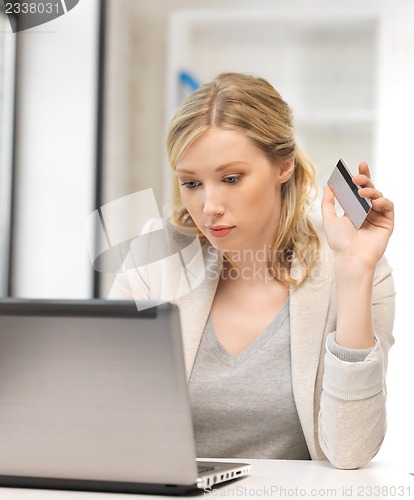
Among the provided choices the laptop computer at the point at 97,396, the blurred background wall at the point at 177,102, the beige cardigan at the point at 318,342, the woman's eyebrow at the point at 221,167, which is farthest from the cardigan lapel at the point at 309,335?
the blurred background wall at the point at 177,102

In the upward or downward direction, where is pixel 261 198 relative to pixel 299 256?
upward

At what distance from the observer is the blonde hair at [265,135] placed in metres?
1.55

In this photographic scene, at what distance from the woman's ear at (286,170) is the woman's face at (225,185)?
80 mm

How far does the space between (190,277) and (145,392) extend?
0.75 m

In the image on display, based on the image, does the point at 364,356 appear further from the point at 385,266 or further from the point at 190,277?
the point at 190,277

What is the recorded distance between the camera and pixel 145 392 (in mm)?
934

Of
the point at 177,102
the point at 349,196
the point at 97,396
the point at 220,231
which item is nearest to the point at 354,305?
the point at 349,196

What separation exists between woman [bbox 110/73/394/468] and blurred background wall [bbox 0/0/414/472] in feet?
4.79

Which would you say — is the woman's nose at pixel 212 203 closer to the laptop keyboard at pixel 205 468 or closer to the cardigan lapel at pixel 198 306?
the cardigan lapel at pixel 198 306

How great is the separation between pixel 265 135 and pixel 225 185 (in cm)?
14

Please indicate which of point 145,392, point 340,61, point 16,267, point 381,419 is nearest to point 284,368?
point 381,419

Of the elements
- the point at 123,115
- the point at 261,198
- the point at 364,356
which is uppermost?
the point at 123,115

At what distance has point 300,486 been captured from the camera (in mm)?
1102

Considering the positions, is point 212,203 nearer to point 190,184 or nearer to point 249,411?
point 190,184
